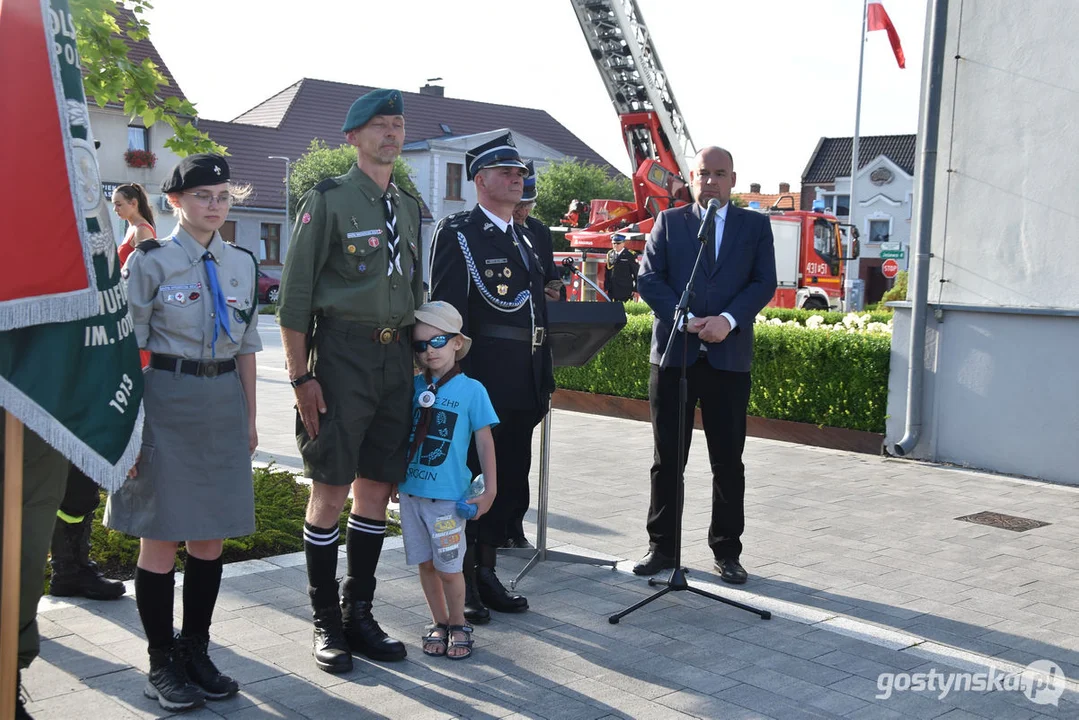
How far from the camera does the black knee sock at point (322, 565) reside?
453 cm

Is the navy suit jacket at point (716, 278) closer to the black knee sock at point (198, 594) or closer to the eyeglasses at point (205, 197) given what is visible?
the eyeglasses at point (205, 197)

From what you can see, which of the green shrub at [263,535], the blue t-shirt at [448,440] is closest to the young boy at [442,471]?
the blue t-shirt at [448,440]

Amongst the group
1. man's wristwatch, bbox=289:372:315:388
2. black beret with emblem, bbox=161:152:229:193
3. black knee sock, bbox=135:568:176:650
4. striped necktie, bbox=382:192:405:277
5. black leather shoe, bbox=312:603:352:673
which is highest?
black beret with emblem, bbox=161:152:229:193

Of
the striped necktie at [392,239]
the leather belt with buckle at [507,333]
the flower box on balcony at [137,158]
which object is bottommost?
the leather belt with buckle at [507,333]

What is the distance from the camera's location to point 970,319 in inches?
360

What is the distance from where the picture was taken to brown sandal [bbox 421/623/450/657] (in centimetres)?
459

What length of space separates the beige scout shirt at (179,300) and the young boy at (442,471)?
833 millimetres

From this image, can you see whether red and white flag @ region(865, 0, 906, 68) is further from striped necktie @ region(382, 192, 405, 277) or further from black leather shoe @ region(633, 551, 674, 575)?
striped necktie @ region(382, 192, 405, 277)

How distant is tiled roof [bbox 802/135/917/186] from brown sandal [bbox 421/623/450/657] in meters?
60.8

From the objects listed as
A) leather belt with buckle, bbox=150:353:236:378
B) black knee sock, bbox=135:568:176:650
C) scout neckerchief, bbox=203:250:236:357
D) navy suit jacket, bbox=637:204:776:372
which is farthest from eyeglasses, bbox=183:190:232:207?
navy suit jacket, bbox=637:204:776:372

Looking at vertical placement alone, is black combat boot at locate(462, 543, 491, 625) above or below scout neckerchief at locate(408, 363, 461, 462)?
below

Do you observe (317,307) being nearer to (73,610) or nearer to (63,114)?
(63,114)

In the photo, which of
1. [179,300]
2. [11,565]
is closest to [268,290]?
[179,300]

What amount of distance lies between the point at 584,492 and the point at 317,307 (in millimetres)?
4200
